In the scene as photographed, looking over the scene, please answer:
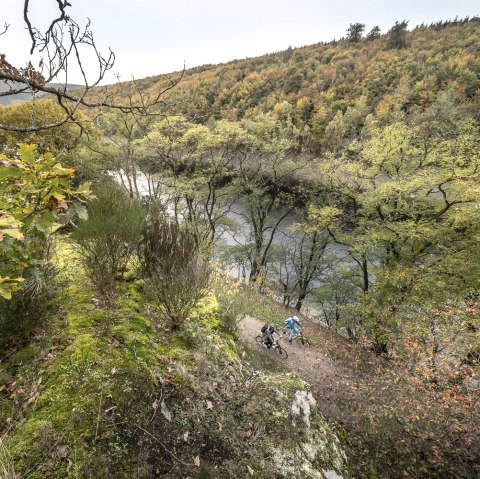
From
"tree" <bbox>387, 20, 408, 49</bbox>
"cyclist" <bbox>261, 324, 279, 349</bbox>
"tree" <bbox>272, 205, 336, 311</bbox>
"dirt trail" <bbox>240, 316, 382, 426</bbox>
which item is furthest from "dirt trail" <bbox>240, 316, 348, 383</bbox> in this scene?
"tree" <bbox>387, 20, 408, 49</bbox>

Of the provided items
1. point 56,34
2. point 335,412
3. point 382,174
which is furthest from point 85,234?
point 382,174

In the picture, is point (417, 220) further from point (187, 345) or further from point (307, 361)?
point (187, 345)

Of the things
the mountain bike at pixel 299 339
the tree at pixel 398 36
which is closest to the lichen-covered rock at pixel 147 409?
the mountain bike at pixel 299 339

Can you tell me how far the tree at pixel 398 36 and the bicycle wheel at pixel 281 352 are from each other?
5944cm

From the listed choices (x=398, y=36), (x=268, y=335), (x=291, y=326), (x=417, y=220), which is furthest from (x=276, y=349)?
(x=398, y=36)

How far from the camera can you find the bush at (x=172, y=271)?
4.16 m

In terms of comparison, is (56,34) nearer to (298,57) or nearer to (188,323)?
(188,323)

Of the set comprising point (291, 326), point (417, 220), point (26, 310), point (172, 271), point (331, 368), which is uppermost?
point (26, 310)

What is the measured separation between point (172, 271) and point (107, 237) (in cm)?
99

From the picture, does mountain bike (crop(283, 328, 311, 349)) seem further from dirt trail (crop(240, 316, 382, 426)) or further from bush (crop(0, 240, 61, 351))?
bush (crop(0, 240, 61, 351))

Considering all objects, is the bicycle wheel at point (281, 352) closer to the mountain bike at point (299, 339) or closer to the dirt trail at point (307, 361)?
the dirt trail at point (307, 361)

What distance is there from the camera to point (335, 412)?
6535 mm

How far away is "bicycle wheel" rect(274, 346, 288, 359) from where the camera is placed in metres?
11.2

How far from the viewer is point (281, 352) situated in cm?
1130
